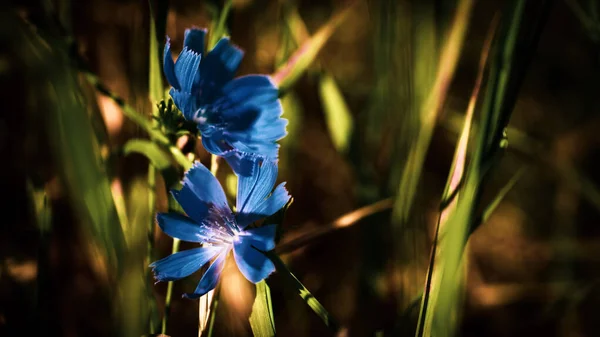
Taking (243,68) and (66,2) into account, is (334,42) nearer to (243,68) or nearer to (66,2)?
(243,68)

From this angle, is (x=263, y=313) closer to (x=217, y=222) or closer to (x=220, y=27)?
(x=217, y=222)

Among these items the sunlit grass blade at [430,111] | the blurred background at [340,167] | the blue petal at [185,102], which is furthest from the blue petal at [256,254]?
the sunlit grass blade at [430,111]

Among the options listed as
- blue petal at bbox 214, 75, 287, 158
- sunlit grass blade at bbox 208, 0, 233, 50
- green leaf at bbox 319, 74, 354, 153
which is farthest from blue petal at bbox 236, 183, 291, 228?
green leaf at bbox 319, 74, 354, 153

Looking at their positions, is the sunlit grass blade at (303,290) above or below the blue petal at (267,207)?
below

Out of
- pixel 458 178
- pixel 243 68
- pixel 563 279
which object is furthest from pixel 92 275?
pixel 563 279

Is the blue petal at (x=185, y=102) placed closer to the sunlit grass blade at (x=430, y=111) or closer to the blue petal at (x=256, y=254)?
the blue petal at (x=256, y=254)

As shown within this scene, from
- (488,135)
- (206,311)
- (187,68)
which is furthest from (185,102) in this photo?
(488,135)
